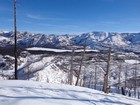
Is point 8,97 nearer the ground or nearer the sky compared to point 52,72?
nearer the sky

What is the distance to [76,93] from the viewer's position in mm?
15430

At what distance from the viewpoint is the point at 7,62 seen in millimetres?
152750

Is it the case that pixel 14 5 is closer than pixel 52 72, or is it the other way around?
pixel 14 5

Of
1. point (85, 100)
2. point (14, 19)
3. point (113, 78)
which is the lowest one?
point (113, 78)

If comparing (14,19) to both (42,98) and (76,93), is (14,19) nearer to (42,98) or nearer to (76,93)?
(76,93)

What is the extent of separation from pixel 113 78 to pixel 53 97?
447 feet

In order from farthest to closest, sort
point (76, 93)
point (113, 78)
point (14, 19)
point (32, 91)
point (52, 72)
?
point (113, 78), point (52, 72), point (14, 19), point (76, 93), point (32, 91)

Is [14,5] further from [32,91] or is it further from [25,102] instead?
[25,102]

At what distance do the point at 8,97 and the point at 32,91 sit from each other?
6.96ft

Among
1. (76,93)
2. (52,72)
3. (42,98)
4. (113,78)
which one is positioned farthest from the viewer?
(113,78)

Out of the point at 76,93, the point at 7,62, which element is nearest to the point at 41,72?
the point at 7,62

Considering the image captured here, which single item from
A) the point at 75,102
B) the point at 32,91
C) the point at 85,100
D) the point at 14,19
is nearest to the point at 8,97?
the point at 32,91

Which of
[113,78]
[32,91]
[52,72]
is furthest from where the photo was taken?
[113,78]

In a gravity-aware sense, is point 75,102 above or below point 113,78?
above
